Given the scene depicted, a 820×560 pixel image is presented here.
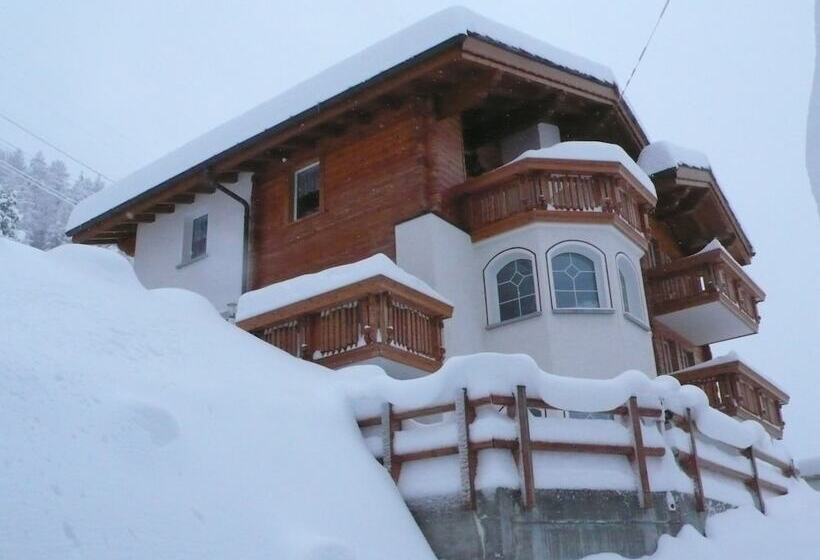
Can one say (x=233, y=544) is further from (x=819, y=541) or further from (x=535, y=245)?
(x=535, y=245)

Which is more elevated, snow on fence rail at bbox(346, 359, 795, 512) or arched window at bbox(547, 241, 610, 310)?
arched window at bbox(547, 241, 610, 310)

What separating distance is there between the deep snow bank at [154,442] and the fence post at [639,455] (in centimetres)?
239

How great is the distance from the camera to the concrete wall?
7.74 m

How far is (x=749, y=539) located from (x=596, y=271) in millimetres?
5866

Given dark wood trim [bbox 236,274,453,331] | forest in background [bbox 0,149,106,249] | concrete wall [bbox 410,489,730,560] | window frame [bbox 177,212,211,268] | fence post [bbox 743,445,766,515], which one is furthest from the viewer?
forest in background [bbox 0,149,106,249]

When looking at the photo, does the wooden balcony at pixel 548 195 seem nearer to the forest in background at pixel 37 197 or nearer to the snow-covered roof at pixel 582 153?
the snow-covered roof at pixel 582 153

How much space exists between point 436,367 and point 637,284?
4.75m

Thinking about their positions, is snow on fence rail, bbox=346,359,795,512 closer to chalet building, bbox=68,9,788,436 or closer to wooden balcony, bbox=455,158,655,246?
chalet building, bbox=68,9,788,436

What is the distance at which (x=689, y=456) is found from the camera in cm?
938

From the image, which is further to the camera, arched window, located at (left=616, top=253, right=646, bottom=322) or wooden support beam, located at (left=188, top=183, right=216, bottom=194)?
wooden support beam, located at (left=188, top=183, right=216, bottom=194)

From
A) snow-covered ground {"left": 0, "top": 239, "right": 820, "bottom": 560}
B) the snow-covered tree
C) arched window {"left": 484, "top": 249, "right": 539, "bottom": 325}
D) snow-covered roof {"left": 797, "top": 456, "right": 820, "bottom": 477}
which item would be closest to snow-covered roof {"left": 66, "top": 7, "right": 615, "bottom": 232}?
arched window {"left": 484, "top": 249, "right": 539, "bottom": 325}

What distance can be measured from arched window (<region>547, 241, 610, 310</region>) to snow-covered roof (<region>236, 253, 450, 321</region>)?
218 centimetres

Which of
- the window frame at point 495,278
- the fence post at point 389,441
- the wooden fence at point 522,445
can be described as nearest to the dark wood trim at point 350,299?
the window frame at point 495,278

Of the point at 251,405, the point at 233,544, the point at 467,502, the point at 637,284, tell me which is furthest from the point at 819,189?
the point at 637,284
